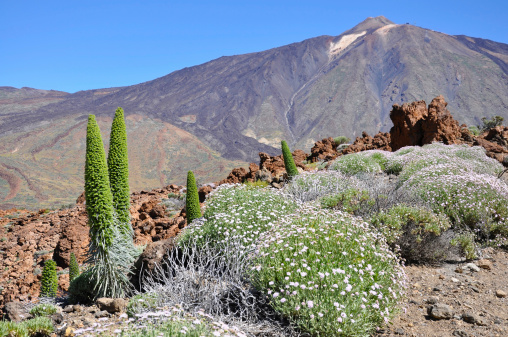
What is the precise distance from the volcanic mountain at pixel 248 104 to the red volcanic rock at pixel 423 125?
28741mm

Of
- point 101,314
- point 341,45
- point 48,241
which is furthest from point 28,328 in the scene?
point 341,45

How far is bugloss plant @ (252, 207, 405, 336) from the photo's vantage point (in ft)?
10.6

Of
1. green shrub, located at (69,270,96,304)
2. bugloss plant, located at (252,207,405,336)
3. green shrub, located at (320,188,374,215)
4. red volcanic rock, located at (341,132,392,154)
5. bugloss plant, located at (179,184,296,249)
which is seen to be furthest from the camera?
red volcanic rock, located at (341,132,392,154)

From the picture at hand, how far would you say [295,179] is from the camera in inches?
418

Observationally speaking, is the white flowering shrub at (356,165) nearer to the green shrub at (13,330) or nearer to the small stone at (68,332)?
the small stone at (68,332)

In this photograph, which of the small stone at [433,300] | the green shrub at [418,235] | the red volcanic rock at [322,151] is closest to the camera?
the small stone at [433,300]

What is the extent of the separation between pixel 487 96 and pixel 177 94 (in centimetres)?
10531

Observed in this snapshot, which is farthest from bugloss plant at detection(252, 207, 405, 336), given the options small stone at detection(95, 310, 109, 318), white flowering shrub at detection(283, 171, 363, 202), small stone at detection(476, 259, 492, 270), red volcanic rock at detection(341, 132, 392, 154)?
red volcanic rock at detection(341, 132, 392, 154)

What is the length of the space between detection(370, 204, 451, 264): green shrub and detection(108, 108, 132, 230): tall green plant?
3.78 metres

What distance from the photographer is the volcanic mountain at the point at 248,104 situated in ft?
189

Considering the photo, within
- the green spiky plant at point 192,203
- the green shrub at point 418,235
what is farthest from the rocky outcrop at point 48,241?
the green shrub at point 418,235

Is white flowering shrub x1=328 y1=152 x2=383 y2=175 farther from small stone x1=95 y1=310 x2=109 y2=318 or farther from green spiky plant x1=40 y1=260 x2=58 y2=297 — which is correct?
small stone x1=95 y1=310 x2=109 y2=318

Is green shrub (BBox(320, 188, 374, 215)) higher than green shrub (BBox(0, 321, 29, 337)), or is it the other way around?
green shrub (BBox(320, 188, 374, 215))

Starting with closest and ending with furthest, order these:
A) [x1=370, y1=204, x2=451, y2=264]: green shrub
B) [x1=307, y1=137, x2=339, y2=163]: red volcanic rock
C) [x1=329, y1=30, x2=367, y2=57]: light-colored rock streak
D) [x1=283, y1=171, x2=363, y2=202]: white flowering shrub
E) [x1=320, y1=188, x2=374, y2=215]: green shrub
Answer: [x1=370, y1=204, x2=451, y2=264]: green shrub, [x1=320, y1=188, x2=374, y2=215]: green shrub, [x1=283, y1=171, x2=363, y2=202]: white flowering shrub, [x1=307, y1=137, x2=339, y2=163]: red volcanic rock, [x1=329, y1=30, x2=367, y2=57]: light-colored rock streak
